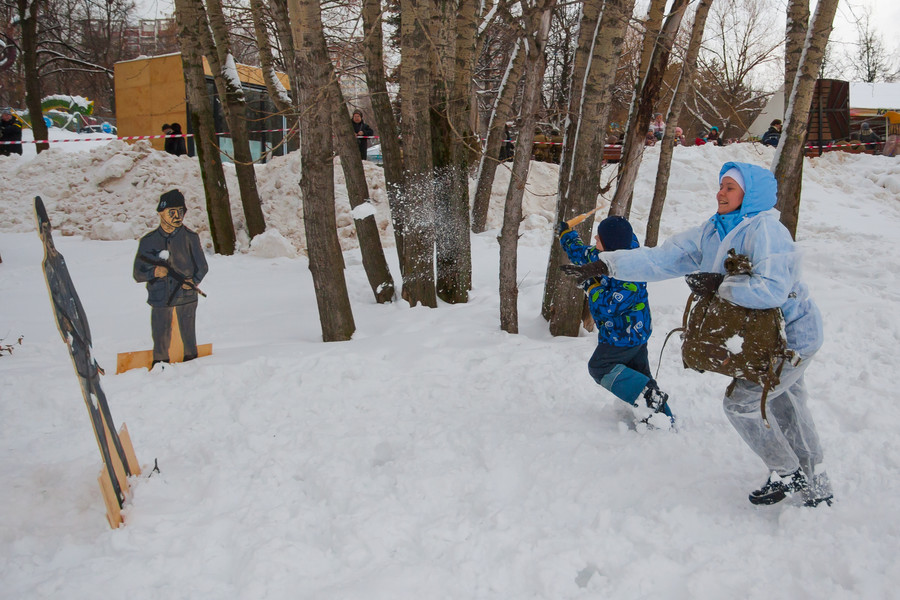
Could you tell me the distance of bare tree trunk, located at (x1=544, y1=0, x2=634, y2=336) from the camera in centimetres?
537

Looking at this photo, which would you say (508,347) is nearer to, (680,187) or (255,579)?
(255,579)

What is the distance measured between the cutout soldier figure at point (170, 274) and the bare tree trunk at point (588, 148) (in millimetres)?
3338

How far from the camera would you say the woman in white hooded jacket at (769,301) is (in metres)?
2.64

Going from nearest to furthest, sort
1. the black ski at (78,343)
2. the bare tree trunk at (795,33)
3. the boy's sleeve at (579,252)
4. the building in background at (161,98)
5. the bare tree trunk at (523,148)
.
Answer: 1. the black ski at (78,343)
2. the boy's sleeve at (579,252)
3. the bare tree trunk at (523,148)
4. the bare tree trunk at (795,33)
5. the building in background at (161,98)

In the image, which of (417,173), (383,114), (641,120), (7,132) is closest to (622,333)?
(641,120)

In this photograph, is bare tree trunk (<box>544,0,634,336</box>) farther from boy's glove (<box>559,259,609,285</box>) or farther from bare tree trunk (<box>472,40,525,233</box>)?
bare tree trunk (<box>472,40,525,233</box>)

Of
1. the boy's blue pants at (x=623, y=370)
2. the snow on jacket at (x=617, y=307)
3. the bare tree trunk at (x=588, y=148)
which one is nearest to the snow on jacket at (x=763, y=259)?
the snow on jacket at (x=617, y=307)

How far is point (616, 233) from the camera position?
12.8 ft

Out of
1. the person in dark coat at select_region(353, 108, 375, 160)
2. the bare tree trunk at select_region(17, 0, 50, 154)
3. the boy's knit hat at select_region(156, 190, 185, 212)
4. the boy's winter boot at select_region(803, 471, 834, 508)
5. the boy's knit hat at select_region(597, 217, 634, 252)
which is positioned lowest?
the boy's winter boot at select_region(803, 471, 834, 508)

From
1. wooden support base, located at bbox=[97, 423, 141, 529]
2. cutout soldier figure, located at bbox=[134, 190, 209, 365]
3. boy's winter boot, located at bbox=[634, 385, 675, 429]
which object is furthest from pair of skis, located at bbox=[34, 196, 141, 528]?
boy's winter boot, located at bbox=[634, 385, 675, 429]

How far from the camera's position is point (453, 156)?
7.35m

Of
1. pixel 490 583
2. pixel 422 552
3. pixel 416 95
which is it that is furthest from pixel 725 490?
pixel 416 95

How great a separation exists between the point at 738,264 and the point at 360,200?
5231 mm

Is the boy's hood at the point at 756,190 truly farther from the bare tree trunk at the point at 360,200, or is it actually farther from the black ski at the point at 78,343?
the bare tree trunk at the point at 360,200
